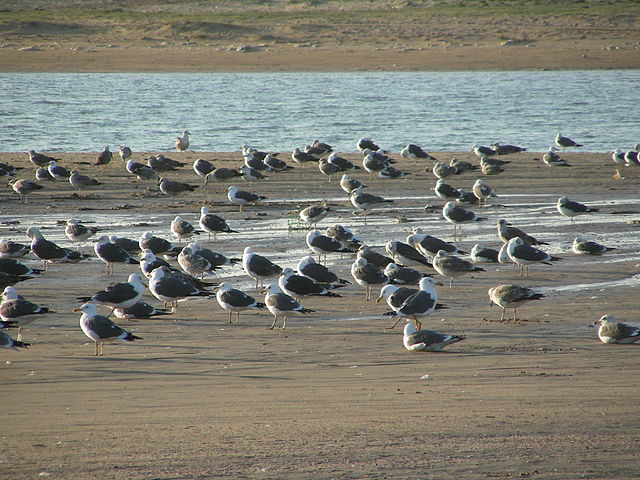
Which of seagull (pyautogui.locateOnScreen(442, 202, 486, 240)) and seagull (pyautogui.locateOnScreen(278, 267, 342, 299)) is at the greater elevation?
seagull (pyautogui.locateOnScreen(278, 267, 342, 299))

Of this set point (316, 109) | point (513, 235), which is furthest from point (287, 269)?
point (316, 109)

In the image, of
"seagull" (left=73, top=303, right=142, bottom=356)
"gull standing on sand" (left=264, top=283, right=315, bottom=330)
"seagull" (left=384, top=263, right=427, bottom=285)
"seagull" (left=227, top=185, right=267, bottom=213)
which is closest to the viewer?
"seagull" (left=73, top=303, right=142, bottom=356)

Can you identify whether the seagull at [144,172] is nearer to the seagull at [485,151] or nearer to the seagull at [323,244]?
the seagull at [323,244]

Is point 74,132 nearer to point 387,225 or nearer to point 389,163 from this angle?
point 389,163

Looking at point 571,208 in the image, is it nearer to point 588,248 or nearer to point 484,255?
point 588,248

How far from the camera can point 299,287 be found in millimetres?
12719

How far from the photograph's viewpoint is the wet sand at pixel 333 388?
7270 mm

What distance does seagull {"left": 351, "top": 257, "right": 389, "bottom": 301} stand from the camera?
13.2m

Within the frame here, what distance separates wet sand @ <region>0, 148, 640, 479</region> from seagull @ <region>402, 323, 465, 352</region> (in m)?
0.11

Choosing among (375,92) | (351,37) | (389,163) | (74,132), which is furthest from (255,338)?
(351,37)

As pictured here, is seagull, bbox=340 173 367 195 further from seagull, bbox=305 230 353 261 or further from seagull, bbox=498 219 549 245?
seagull, bbox=305 230 353 261

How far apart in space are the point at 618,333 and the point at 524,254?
12.3 ft

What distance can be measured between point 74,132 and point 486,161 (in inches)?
697

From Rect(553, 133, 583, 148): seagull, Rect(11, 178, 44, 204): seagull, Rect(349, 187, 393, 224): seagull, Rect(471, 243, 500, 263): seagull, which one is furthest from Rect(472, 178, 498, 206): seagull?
Rect(553, 133, 583, 148): seagull
